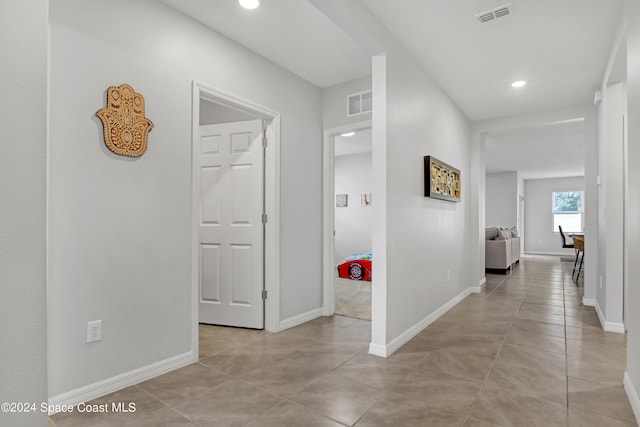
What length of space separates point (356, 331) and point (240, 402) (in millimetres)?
1514

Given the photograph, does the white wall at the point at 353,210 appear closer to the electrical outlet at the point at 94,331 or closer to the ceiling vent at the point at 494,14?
the ceiling vent at the point at 494,14

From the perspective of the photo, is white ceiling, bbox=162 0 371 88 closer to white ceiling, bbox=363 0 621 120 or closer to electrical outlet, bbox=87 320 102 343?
white ceiling, bbox=363 0 621 120

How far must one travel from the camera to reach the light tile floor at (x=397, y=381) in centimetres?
181

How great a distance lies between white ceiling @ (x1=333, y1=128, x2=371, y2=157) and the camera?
256 inches

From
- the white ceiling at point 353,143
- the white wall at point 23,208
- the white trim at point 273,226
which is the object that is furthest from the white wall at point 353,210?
the white wall at point 23,208

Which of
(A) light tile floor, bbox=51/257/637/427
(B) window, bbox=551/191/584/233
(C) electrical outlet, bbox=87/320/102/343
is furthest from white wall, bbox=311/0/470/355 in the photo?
(B) window, bbox=551/191/584/233

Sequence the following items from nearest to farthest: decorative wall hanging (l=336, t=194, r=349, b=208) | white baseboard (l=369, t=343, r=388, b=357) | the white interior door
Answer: white baseboard (l=369, t=343, r=388, b=357) → the white interior door → decorative wall hanging (l=336, t=194, r=349, b=208)

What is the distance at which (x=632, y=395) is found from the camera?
6.20 ft

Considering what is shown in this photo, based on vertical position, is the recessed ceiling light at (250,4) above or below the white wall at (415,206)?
above

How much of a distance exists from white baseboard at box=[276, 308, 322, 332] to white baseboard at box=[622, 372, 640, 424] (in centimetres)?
248

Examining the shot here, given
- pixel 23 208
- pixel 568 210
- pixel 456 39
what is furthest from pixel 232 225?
pixel 568 210

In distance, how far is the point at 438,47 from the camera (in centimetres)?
300

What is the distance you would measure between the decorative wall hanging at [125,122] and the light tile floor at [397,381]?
146 cm

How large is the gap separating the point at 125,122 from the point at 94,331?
123cm
